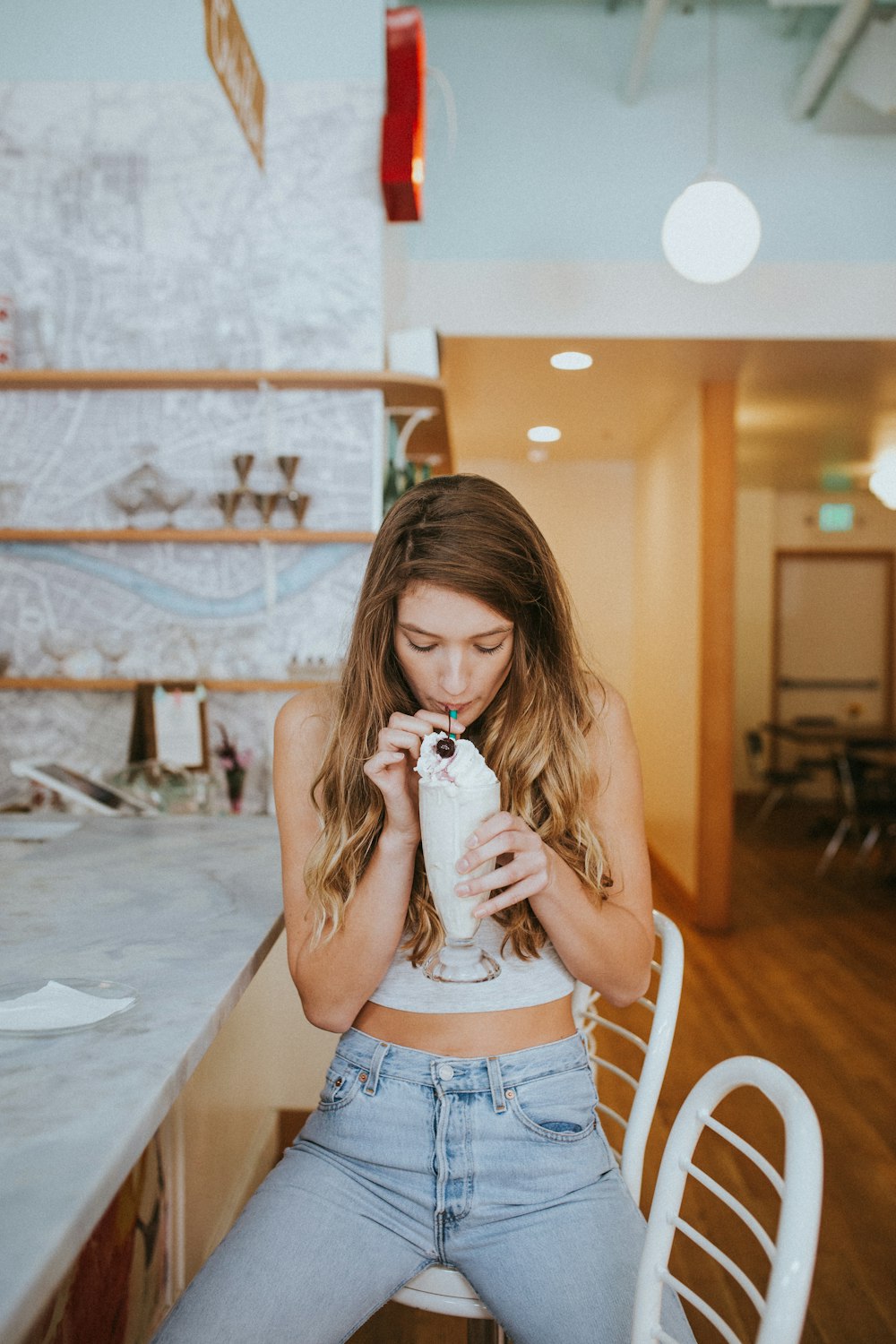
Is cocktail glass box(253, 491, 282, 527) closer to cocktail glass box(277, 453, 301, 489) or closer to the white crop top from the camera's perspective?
cocktail glass box(277, 453, 301, 489)

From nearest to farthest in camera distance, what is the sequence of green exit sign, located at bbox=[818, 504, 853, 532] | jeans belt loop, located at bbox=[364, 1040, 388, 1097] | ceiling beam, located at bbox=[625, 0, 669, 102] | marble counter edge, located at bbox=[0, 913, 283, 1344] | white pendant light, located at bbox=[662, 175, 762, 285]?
marble counter edge, located at bbox=[0, 913, 283, 1344] → jeans belt loop, located at bbox=[364, 1040, 388, 1097] → white pendant light, located at bbox=[662, 175, 762, 285] → ceiling beam, located at bbox=[625, 0, 669, 102] → green exit sign, located at bbox=[818, 504, 853, 532]

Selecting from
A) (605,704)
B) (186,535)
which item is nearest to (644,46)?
(186,535)

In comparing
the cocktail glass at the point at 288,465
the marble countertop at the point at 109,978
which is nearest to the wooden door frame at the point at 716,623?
the cocktail glass at the point at 288,465

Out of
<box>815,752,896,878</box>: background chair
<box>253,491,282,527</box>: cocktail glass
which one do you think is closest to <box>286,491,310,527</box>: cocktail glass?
<box>253,491,282,527</box>: cocktail glass

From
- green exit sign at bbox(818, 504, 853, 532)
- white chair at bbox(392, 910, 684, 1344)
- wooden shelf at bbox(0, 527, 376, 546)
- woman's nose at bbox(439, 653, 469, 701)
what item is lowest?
white chair at bbox(392, 910, 684, 1344)

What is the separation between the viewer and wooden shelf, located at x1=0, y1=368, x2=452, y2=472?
296 cm

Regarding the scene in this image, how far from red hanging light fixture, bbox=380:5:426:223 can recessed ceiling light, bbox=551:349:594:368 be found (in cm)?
168

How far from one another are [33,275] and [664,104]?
2.89m

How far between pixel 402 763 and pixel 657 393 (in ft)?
15.6

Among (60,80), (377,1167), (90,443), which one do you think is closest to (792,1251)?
(377,1167)

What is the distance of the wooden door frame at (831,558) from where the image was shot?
9547mm

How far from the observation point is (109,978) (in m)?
1.15

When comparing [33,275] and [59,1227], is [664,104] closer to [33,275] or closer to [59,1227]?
[33,275]

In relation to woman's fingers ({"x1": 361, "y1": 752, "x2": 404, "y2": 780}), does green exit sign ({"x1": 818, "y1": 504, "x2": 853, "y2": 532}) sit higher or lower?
higher
